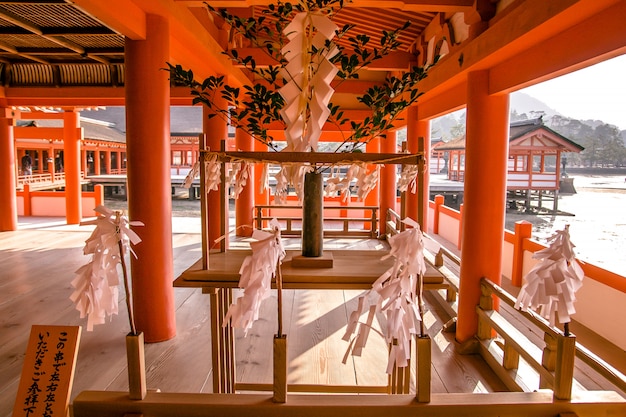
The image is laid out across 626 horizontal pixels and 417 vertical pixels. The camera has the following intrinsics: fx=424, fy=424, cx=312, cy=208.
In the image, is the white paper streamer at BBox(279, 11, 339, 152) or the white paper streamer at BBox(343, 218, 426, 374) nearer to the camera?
the white paper streamer at BBox(343, 218, 426, 374)

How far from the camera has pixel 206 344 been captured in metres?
3.91

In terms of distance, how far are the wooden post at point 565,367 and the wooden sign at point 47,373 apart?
1289 millimetres

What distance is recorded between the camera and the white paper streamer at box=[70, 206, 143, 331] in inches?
41.2

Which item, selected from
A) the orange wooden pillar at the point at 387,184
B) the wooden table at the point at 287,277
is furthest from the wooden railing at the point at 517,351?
the orange wooden pillar at the point at 387,184

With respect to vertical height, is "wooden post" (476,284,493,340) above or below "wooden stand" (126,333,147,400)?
below

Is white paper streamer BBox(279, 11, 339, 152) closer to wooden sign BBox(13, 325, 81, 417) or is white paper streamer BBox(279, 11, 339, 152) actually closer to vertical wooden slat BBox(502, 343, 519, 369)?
wooden sign BBox(13, 325, 81, 417)

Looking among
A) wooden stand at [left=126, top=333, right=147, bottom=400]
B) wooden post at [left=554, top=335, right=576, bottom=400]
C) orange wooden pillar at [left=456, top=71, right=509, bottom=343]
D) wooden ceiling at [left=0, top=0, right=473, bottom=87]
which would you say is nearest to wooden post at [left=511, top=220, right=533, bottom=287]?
orange wooden pillar at [left=456, top=71, right=509, bottom=343]

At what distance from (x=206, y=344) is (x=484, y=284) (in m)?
2.60

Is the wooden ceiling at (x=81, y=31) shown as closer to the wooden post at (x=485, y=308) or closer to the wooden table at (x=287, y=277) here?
the wooden table at (x=287, y=277)

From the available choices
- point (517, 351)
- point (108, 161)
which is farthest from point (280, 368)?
point (108, 161)

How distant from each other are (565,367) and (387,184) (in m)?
8.75

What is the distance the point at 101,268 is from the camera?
1057mm

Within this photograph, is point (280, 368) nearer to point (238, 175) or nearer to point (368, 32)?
point (238, 175)

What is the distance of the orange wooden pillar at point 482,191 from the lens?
3.83m
